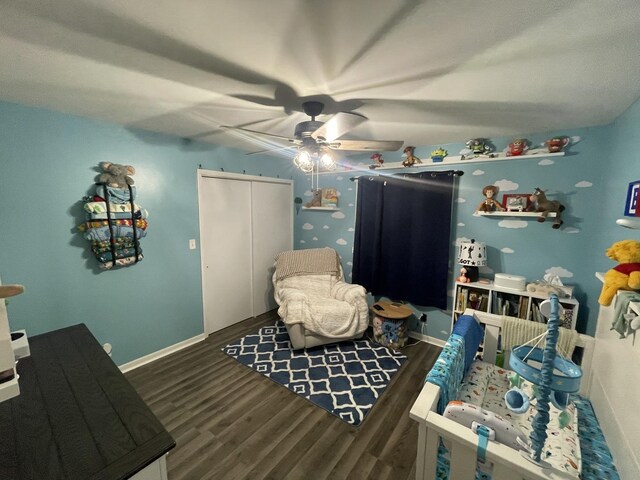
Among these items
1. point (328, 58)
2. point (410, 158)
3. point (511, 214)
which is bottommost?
point (511, 214)

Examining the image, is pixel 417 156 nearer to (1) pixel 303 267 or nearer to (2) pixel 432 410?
(1) pixel 303 267

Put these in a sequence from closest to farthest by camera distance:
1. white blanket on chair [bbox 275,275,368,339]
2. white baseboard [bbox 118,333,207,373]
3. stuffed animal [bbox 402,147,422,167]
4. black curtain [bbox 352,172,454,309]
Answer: white baseboard [bbox 118,333,207,373], white blanket on chair [bbox 275,275,368,339], black curtain [bbox 352,172,454,309], stuffed animal [bbox 402,147,422,167]

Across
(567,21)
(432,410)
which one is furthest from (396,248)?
(567,21)

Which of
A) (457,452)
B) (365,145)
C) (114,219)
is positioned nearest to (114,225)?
(114,219)

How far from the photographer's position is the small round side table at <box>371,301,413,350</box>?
9.75ft

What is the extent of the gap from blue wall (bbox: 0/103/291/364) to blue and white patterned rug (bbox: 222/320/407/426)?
2.80ft

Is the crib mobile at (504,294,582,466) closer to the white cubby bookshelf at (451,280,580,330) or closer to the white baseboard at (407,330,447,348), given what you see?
the white cubby bookshelf at (451,280,580,330)

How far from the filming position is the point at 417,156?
308 centimetres

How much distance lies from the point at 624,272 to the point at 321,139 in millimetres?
1789

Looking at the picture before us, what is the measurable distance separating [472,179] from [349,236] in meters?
1.62

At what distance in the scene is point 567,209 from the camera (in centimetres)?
234

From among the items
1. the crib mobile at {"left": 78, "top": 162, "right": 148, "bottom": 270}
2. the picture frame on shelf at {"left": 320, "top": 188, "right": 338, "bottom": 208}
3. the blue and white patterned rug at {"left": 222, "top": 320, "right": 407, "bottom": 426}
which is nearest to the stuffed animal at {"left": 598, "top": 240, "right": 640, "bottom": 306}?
the blue and white patterned rug at {"left": 222, "top": 320, "right": 407, "bottom": 426}

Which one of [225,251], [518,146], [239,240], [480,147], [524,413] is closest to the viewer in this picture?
[524,413]

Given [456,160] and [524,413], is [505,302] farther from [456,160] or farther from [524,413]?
[456,160]
